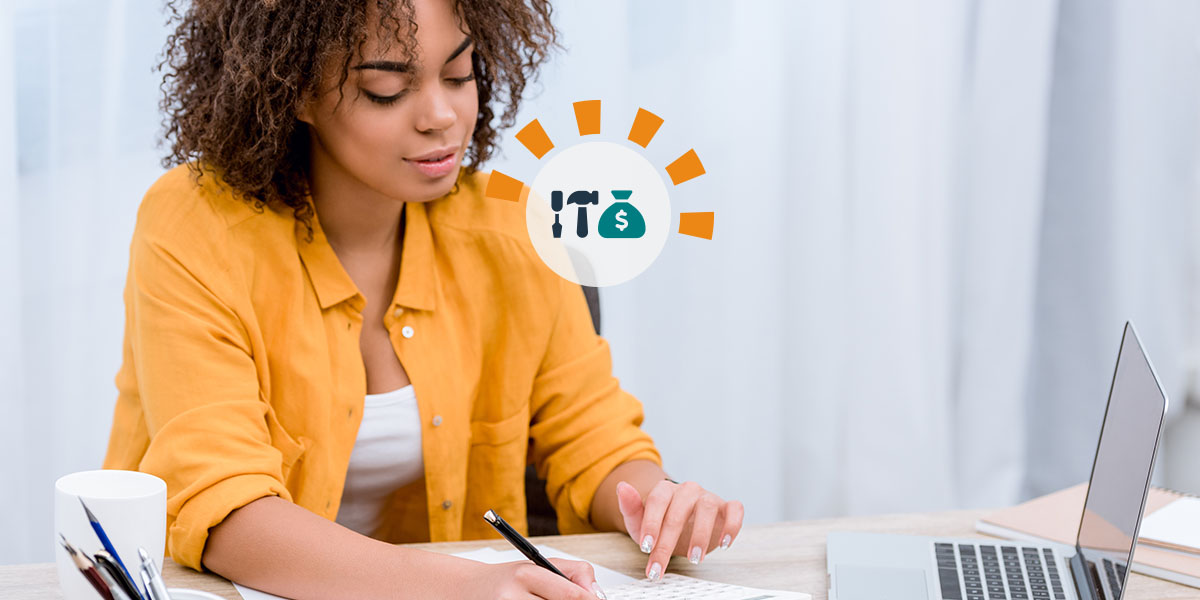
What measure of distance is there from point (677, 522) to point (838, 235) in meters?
1.11

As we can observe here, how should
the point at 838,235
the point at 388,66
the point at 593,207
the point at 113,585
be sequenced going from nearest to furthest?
the point at 113,585
the point at 388,66
the point at 593,207
the point at 838,235

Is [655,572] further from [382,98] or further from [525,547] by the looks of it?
[382,98]

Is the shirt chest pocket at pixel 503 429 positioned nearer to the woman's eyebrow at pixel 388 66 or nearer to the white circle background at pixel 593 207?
the white circle background at pixel 593 207

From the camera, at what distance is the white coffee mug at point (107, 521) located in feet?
2.36

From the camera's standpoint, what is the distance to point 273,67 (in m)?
0.96

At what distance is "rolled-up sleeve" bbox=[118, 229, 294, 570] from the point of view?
86 centimetres

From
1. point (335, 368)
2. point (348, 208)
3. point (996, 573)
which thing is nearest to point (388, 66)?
point (348, 208)

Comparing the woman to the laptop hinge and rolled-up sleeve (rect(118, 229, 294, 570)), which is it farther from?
the laptop hinge

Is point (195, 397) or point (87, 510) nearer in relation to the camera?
point (87, 510)

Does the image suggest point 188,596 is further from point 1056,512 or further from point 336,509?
point 1056,512

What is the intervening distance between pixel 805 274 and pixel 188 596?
1.39m

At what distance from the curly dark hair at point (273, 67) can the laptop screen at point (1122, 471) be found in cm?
64

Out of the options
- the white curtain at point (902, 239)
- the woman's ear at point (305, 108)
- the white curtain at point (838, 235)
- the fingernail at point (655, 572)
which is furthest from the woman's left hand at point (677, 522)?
the white curtain at point (902, 239)

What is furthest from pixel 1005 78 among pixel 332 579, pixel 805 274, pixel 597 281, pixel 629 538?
pixel 332 579
